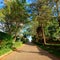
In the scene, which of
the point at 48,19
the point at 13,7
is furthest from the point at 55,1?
the point at 48,19

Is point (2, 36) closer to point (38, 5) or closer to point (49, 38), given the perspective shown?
point (38, 5)

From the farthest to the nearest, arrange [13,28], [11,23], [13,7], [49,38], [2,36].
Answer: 1. [49,38]
2. [13,28]
3. [11,23]
4. [13,7]
5. [2,36]

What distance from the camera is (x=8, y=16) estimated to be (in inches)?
1447

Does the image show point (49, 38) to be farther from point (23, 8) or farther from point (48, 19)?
point (23, 8)

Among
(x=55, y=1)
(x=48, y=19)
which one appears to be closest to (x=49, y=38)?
(x=48, y=19)

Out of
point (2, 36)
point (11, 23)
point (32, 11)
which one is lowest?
point (2, 36)

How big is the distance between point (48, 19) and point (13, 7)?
9228 millimetres

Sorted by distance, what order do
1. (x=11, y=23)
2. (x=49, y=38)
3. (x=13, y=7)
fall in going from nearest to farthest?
(x=13, y=7), (x=11, y=23), (x=49, y=38)

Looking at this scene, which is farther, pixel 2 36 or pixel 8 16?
pixel 8 16

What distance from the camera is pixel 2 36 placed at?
2514 centimetres

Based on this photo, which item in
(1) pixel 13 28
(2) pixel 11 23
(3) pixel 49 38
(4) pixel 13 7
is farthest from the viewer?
(3) pixel 49 38

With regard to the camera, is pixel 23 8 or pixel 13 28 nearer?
pixel 23 8

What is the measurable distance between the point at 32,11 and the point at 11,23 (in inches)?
207

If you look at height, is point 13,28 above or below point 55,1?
below
